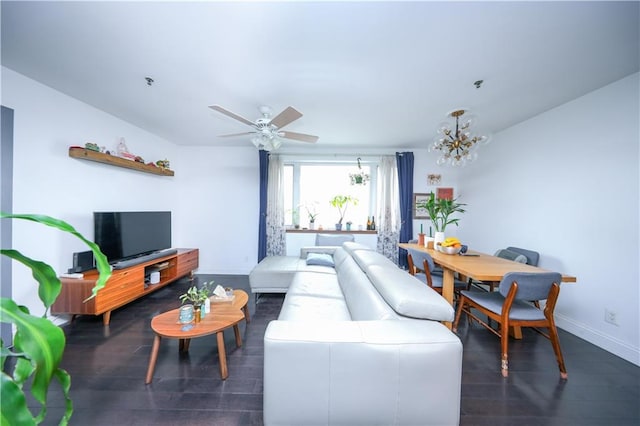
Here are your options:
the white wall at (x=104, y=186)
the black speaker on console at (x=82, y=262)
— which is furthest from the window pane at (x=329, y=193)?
the black speaker on console at (x=82, y=262)

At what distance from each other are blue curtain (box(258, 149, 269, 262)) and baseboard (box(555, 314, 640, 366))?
4.00 m

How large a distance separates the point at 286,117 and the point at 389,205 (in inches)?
104

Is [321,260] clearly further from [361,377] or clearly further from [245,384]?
[361,377]

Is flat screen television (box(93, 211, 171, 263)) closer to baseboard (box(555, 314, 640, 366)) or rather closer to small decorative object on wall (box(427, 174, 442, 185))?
small decorative object on wall (box(427, 174, 442, 185))

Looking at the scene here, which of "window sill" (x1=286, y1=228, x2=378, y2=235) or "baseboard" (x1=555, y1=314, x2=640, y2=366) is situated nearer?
"baseboard" (x1=555, y1=314, x2=640, y2=366)

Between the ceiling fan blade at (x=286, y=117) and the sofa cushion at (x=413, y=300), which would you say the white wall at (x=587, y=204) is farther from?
the ceiling fan blade at (x=286, y=117)

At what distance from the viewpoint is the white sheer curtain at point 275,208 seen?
13.2 feet

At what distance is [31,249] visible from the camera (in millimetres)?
2137

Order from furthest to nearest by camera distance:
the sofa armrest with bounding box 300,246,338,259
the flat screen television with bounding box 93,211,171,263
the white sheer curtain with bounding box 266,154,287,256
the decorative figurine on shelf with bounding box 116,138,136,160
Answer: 1. the white sheer curtain with bounding box 266,154,287,256
2. the sofa armrest with bounding box 300,246,338,259
3. the decorative figurine on shelf with bounding box 116,138,136,160
4. the flat screen television with bounding box 93,211,171,263

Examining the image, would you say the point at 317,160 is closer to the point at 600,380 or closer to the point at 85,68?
the point at 85,68

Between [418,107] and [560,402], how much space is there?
2.74 metres

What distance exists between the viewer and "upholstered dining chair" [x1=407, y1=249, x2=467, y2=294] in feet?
7.77

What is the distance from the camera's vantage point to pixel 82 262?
242cm

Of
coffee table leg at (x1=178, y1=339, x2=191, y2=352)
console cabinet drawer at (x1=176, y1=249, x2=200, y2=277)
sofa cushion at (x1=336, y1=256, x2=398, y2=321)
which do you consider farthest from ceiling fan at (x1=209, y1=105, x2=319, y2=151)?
console cabinet drawer at (x1=176, y1=249, x2=200, y2=277)
